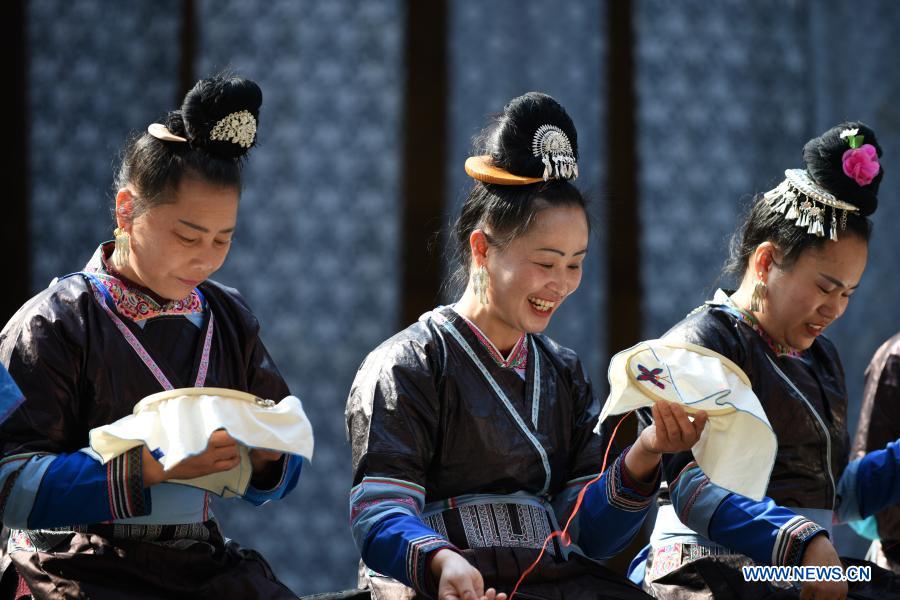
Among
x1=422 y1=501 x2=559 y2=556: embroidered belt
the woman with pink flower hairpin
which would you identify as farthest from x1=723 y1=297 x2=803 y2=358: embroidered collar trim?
x1=422 y1=501 x2=559 y2=556: embroidered belt

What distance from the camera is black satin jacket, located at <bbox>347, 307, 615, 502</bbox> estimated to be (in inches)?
98.7

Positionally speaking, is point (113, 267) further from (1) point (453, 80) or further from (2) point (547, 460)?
(1) point (453, 80)

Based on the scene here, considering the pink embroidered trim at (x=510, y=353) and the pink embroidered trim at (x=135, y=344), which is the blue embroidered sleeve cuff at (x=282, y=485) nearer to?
the pink embroidered trim at (x=135, y=344)

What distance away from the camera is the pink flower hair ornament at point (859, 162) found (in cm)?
296

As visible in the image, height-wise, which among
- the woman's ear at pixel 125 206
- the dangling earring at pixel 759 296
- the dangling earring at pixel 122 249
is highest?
the woman's ear at pixel 125 206

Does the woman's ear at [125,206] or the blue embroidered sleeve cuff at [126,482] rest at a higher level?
the woman's ear at [125,206]

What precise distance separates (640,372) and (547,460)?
333 mm

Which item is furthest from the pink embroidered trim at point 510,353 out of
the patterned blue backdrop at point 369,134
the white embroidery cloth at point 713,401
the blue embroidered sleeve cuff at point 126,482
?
the patterned blue backdrop at point 369,134

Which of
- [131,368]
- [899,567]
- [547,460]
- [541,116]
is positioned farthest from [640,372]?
[899,567]

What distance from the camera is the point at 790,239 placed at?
296cm

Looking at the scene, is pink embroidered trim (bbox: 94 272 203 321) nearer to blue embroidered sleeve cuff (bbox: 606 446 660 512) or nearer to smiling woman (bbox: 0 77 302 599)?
smiling woman (bbox: 0 77 302 599)

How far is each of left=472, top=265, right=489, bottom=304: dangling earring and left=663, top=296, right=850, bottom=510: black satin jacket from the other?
18.9 inches

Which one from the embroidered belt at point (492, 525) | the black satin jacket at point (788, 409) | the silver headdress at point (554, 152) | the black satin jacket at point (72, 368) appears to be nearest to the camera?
the black satin jacket at point (72, 368)

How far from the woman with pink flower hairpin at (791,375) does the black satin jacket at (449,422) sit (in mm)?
296
